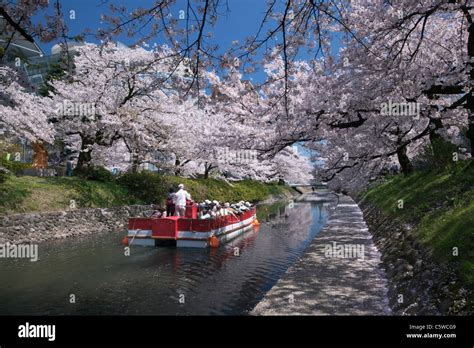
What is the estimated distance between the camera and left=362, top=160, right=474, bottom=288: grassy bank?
225 inches

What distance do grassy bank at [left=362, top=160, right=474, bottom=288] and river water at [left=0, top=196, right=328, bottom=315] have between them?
4.08 m

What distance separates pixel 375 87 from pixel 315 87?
243 centimetres

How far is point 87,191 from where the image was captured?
779 inches

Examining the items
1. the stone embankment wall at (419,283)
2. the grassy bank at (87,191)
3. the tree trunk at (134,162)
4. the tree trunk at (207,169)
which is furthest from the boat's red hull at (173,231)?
the tree trunk at (207,169)

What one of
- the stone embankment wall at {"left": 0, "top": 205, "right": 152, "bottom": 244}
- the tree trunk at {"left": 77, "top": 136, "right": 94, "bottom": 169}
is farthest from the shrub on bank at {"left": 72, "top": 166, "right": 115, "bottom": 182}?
the stone embankment wall at {"left": 0, "top": 205, "right": 152, "bottom": 244}

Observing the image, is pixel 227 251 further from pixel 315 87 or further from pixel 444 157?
pixel 444 157

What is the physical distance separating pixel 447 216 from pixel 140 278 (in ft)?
27.4

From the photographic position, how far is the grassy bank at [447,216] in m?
5.71

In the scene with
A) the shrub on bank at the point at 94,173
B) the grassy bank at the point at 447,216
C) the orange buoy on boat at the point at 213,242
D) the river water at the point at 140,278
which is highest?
the shrub on bank at the point at 94,173

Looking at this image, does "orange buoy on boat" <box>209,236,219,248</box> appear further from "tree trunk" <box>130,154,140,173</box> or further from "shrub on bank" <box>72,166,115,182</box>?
"tree trunk" <box>130,154,140,173</box>

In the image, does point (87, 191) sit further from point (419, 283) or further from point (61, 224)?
point (419, 283)

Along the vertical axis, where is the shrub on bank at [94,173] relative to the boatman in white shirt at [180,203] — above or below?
above

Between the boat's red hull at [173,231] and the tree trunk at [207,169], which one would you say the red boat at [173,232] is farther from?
the tree trunk at [207,169]

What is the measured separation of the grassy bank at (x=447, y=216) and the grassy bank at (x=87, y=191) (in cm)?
1529
